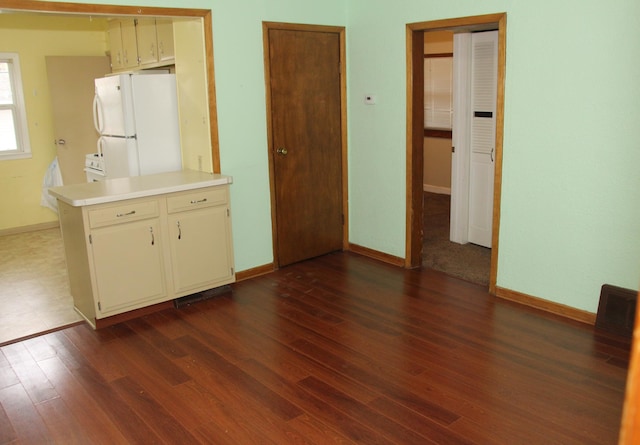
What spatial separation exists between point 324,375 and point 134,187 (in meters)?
1.87

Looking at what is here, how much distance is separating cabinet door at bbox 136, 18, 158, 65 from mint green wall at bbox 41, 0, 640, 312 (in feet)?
3.41

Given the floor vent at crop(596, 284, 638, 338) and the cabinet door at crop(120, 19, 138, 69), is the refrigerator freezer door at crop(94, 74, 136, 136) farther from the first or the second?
the floor vent at crop(596, 284, 638, 338)

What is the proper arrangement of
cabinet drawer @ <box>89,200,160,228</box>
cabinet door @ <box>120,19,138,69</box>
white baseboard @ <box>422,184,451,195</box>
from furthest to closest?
1. white baseboard @ <box>422,184,451,195</box>
2. cabinet door @ <box>120,19,138,69</box>
3. cabinet drawer @ <box>89,200,160,228</box>

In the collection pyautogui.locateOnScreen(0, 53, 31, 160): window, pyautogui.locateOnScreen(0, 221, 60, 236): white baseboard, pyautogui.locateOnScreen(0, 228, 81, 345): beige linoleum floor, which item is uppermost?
pyautogui.locateOnScreen(0, 53, 31, 160): window

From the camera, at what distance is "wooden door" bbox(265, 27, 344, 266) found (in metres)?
4.62

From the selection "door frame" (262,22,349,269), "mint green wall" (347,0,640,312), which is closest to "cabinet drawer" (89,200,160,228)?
"door frame" (262,22,349,269)

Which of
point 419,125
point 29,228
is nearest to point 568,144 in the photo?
point 419,125

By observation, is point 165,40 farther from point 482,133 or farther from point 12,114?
point 482,133

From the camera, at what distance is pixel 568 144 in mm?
3527

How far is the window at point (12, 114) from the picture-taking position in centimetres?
608

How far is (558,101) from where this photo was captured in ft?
11.6

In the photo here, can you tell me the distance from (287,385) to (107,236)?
157 cm

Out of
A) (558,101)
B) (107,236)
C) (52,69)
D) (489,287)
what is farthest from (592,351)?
(52,69)

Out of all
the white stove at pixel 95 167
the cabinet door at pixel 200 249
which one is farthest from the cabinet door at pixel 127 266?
the white stove at pixel 95 167
